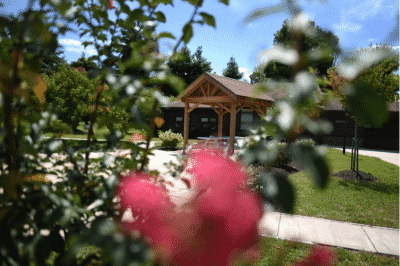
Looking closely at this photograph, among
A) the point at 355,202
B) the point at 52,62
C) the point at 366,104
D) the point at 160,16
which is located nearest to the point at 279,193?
the point at 366,104

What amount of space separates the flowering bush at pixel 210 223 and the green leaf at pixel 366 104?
0.79ft

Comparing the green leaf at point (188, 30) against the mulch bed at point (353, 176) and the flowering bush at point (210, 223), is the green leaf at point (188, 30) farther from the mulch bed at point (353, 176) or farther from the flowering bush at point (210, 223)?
the mulch bed at point (353, 176)

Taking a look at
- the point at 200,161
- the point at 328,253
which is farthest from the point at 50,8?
the point at 328,253

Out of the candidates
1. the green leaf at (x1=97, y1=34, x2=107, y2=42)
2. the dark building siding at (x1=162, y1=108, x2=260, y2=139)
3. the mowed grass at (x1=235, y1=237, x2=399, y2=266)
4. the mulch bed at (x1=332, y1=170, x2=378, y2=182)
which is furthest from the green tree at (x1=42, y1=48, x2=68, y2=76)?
the dark building siding at (x1=162, y1=108, x2=260, y2=139)

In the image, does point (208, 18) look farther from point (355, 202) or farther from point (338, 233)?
point (355, 202)

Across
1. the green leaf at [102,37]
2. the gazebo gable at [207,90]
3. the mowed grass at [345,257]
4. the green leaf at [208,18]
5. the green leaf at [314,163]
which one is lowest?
the mowed grass at [345,257]

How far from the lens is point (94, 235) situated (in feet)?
1.73

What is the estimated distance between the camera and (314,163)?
1.52 ft

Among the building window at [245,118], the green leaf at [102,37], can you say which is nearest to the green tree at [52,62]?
the green leaf at [102,37]

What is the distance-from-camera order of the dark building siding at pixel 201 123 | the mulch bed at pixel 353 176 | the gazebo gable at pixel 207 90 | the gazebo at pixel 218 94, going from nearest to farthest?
the mulch bed at pixel 353 176, the gazebo at pixel 218 94, the gazebo gable at pixel 207 90, the dark building siding at pixel 201 123

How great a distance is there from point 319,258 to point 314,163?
243 mm

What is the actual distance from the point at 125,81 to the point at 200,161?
49 centimetres

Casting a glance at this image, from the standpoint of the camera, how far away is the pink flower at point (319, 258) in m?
0.56

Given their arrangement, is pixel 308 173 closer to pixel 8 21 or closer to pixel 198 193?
pixel 198 193
